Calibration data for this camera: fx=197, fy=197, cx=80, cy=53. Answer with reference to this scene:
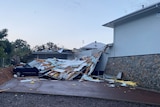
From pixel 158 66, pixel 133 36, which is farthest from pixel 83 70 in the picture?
pixel 158 66

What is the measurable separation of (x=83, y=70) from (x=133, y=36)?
20.9 feet

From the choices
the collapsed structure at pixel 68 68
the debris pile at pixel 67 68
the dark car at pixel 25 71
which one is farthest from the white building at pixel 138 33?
the dark car at pixel 25 71

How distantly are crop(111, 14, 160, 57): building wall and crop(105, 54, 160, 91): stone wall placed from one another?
1.60 feet

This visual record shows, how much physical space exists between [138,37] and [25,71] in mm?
11621

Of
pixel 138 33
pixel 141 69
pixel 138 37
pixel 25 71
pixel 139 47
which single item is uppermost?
pixel 138 33

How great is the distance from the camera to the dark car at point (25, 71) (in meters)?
19.8

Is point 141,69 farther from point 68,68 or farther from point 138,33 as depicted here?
point 68,68

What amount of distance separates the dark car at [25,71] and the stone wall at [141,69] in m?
8.14

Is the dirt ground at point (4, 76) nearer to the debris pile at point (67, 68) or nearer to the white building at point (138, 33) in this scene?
the debris pile at point (67, 68)

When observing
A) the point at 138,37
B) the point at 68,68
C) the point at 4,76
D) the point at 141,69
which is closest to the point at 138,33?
the point at 138,37

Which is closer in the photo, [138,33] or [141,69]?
[141,69]

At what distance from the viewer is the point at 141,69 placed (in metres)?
14.4

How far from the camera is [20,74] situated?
19875 mm

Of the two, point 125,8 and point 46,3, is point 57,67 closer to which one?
point 46,3
